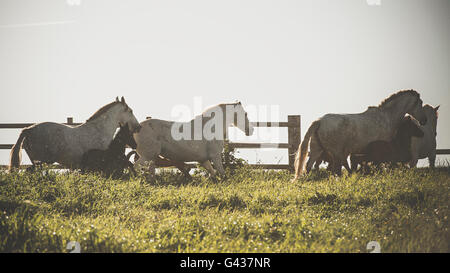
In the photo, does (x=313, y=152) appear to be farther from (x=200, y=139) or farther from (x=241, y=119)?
(x=200, y=139)

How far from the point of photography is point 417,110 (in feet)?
28.9

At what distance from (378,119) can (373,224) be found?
4.71m

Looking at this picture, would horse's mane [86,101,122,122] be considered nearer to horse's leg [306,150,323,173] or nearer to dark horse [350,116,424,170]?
horse's leg [306,150,323,173]

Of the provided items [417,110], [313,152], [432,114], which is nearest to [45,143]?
A: [313,152]

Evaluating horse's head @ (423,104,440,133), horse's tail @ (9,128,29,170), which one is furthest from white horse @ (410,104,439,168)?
horse's tail @ (9,128,29,170)

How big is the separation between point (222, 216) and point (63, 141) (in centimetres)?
454

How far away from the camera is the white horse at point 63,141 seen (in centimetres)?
739

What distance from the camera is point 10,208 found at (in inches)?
180

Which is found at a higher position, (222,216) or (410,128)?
(410,128)

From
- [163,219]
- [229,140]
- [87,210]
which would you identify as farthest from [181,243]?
[229,140]

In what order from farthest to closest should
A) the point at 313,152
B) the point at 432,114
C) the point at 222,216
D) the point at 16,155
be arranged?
the point at 432,114, the point at 313,152, the point at 16,155, the point at 222,216

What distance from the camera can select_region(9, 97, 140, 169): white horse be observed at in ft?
24.2

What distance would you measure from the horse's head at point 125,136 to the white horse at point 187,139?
2.00 feet

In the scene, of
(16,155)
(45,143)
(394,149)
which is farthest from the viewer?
(394,149)
